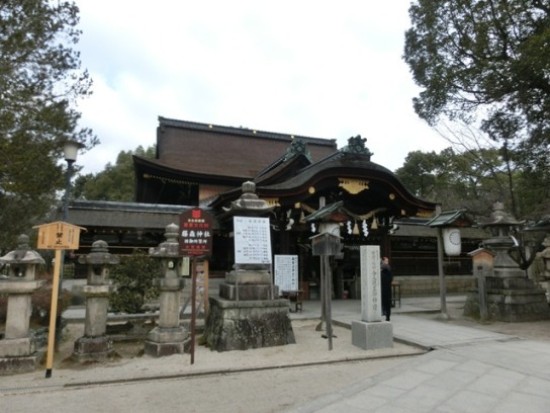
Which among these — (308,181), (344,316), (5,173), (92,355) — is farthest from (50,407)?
(308,181)

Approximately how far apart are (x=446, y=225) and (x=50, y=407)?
32.2 feet

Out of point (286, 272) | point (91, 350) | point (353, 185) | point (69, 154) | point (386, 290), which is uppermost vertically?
point (353, 185)

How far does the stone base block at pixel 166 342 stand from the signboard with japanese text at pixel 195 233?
1700 millimetres

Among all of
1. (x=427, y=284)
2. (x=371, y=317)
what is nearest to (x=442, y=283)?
(x=371, y=317)

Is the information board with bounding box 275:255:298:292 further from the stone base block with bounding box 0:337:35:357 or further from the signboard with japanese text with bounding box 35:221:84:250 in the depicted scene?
the stone base block with bounding box 0:337:35:357

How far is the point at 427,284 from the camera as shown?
685 inches

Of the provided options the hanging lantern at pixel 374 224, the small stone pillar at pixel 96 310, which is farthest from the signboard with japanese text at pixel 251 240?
the hanging lantern at pixel 374 224

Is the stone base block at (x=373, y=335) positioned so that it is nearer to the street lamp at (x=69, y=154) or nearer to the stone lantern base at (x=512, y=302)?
the stone lantern base at (x=512, y=302)

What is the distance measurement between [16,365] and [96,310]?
4.48 feet

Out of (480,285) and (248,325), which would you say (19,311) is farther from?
(480,285)

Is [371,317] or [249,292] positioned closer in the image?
[371,317]

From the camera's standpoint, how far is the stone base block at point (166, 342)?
6.89 m

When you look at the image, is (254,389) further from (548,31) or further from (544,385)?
(548,31)

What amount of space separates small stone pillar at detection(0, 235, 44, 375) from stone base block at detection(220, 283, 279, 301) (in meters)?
3.42
